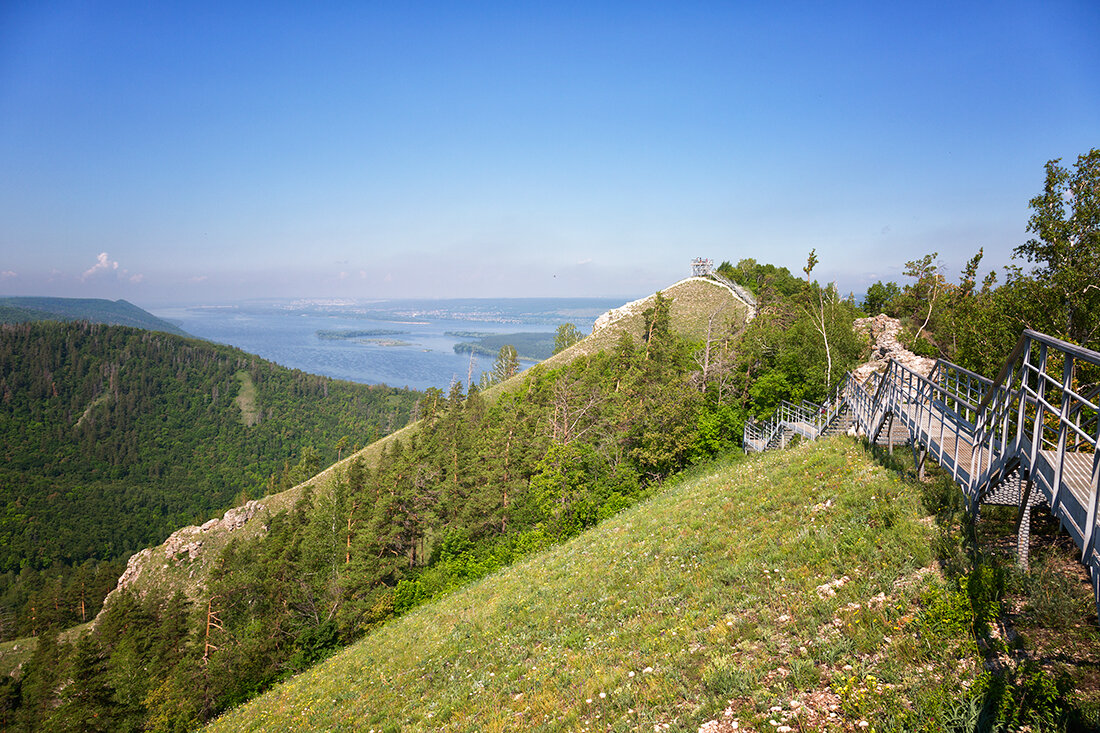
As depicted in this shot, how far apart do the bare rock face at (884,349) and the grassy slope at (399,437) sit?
24844 mm

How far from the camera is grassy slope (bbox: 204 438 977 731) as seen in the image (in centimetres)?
652

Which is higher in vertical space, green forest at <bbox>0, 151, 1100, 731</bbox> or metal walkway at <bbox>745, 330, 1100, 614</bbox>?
metal walkway at <bbox>745, 330, 1100, 614</bbox>

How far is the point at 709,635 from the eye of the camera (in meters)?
8.41

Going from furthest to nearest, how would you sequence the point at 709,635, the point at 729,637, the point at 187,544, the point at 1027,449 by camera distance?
1. the point at 187,544
2. the point at 709,635
3. the point at 729,637
4. the point at 1027,449

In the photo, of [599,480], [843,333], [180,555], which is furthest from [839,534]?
[180,555]

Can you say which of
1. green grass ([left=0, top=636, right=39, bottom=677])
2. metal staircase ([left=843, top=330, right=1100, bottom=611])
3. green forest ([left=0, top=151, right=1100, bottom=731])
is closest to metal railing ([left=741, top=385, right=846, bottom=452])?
green forest ([left=0, top=151, right=1100, bottom=731])

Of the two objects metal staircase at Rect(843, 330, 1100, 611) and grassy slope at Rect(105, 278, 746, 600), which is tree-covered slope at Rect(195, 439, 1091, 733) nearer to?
metal staircase at Rect(843, 330, 1100, 611)

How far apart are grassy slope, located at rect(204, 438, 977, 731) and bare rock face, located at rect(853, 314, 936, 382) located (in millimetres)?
21301

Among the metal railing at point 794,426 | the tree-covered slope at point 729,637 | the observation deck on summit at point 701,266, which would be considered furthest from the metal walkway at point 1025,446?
the observation deck on summit at point 701,266

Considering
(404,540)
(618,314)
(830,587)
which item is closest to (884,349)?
(830,587)

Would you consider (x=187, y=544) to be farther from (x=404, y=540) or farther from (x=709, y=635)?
(x=709, y=635)

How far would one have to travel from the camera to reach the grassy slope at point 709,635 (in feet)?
21.4

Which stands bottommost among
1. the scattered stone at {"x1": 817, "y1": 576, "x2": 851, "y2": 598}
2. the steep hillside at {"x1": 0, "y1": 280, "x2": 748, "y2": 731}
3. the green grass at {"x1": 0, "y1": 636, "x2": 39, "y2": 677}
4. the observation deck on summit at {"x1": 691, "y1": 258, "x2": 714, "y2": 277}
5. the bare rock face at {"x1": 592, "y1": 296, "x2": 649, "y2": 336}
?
the green grass at {"x1": 0, "y1": 636, "x2": 39, "y2": 677}

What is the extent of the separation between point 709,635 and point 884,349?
41.6m
